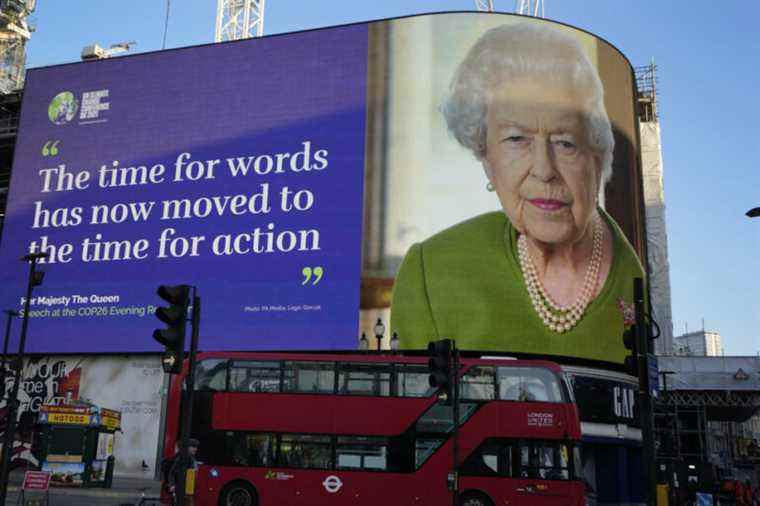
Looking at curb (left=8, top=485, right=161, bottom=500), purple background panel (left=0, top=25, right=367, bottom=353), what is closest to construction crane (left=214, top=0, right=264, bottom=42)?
purple background panel (left=0, top=25, right=367, bottom=353)

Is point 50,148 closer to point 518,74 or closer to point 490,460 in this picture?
point 518,74

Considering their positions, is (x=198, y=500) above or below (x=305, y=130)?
below

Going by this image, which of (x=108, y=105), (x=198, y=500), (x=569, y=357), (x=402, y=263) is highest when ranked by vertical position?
(x=108, y=105)

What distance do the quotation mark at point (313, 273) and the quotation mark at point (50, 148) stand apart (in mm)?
16794

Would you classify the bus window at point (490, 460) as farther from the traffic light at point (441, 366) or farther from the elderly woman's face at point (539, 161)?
the elderly woman's face at point (539, 161)

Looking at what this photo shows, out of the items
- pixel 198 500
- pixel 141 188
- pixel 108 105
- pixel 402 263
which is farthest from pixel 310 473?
pixel 108 105

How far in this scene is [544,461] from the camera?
2195 cm

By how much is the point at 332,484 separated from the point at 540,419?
5.87 m

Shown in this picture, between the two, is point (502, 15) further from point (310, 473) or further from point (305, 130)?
point (310, 473)

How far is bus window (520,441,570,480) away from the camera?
71.7 feet

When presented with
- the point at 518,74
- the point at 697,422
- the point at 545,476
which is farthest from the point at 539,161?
the point at 697,422

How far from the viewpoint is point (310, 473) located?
895 inches

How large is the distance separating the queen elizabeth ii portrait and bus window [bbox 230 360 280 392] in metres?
14.0

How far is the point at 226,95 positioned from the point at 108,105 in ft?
23.8
